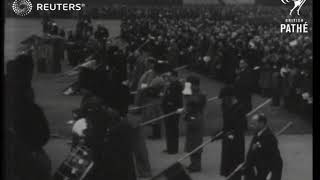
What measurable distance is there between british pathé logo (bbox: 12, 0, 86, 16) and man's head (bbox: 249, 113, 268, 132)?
2.02 meters

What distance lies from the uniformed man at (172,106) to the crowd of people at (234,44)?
0.65ft

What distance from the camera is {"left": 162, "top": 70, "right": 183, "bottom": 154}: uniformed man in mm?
6730

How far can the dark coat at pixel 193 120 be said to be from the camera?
678 cm

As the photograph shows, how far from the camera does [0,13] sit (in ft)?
21.5

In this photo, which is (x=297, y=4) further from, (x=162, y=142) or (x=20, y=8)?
(x=20, y=8)

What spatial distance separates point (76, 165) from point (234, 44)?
200 cm

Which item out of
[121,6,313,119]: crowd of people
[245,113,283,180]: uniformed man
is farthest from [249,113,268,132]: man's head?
[121,6,313,119]: crowd of people

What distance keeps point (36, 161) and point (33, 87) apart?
0.71m

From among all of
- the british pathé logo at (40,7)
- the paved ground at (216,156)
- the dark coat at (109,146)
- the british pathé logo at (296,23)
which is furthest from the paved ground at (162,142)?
the british pathé logo at (296,23)

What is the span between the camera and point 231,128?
678cm

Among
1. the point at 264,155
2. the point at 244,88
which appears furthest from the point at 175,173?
the point at 244,88

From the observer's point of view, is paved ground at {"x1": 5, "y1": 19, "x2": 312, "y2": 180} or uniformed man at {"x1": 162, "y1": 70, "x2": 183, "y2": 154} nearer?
paved ground at {"x1": 5, "y1": 19, "x2": 312, "y2": 180}

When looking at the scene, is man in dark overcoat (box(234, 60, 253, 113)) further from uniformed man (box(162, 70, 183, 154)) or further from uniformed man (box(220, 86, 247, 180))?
uniformed man (box(162, 70, 183, 154))

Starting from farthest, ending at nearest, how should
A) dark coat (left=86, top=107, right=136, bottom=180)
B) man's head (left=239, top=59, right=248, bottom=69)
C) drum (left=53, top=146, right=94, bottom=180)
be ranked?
man's head (left=239, top=59, right=248, bottom=69) → drum (left=53, top=146, right=94, bottom=180) → dark coat (left=86, top=107, right=136, bottom=180)
